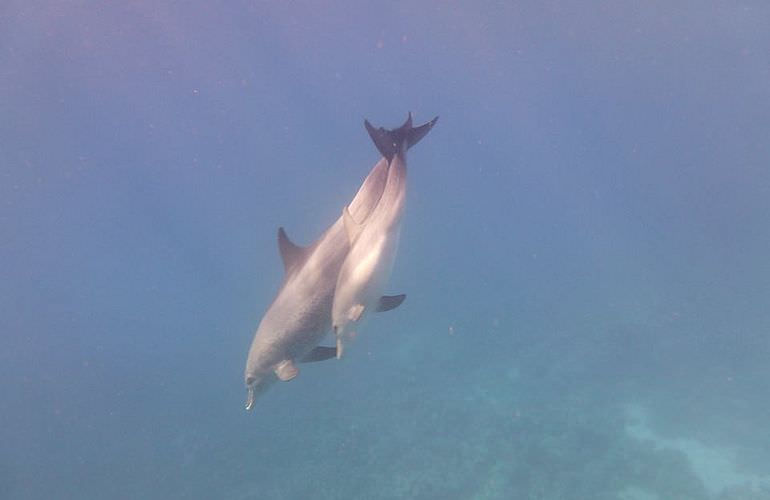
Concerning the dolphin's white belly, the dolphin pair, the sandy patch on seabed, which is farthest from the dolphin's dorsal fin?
the sandy patch on seabed

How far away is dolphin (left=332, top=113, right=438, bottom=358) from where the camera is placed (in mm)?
3426

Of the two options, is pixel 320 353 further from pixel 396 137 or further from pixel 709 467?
A: pixel 709 467

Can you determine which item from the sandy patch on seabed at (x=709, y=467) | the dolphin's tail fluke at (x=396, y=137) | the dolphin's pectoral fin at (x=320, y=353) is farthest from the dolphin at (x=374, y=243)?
the sandy patch on seabed at (x=709, y=467)

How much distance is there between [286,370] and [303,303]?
631 mm

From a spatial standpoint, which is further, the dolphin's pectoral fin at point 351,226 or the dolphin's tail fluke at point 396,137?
the dolphin's pectoral fin at point 351,226

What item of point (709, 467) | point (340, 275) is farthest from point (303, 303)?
point (709, 467)

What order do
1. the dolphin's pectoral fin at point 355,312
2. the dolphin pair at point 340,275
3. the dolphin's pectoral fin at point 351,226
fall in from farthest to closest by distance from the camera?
1. the dolphin's pectoral fin at point 351,226
2. the dolphin pair at point 340,275
3. the dolphin's pectoral fin at point 355,312

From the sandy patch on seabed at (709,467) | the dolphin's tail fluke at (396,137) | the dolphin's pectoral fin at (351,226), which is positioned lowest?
the sandy patch on seabed at (709,467)

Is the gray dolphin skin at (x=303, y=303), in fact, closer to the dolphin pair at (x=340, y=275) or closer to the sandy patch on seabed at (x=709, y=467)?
the dolphin pair at (x=340, y=275)

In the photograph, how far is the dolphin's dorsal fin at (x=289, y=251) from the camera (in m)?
4.72

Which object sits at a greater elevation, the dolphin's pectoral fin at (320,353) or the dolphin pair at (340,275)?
the dolphin pair at (340,275)

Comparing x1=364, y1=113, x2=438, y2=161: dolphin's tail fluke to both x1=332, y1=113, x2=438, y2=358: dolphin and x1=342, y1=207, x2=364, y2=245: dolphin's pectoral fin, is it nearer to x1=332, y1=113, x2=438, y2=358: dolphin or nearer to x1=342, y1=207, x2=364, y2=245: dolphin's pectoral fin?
x1=332, y1=113, x2=438, y2=358: dolphin

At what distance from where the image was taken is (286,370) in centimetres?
448

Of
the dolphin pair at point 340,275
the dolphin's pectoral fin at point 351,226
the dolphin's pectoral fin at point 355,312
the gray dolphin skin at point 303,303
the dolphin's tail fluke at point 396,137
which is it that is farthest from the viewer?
the gray dolphin skin at point 303,303
